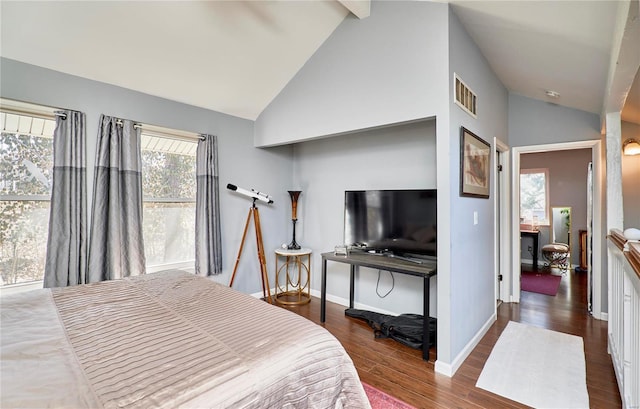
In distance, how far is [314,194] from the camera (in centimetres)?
405

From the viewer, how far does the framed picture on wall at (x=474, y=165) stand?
2.43m

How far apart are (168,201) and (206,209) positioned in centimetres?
38

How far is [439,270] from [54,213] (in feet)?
10.0

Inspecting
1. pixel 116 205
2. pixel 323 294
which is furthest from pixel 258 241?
pixel 116 205

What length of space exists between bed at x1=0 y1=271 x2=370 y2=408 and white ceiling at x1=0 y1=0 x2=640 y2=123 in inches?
74.1

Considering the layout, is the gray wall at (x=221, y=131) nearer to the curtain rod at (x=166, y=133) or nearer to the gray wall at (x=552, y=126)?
the curtain rod at (x=166, y=133)

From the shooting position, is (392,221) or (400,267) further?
(392,221)

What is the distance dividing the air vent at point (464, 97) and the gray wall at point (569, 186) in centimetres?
463

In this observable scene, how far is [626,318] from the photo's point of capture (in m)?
1.75

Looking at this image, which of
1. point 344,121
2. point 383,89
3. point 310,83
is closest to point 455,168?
point 383,89

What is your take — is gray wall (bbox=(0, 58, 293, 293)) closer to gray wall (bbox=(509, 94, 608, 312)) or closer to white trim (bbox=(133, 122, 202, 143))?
white trim (bbox=(133, 122, 202, 143))

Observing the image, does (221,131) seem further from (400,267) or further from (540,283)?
(540,283)

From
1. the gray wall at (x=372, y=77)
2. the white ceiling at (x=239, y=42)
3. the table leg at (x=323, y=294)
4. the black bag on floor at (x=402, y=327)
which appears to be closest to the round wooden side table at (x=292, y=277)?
the table leg at (x=323, y=294)

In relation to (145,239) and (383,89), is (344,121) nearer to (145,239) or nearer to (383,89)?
(383,89)
